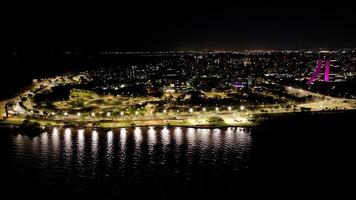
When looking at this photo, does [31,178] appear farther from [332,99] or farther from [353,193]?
[332,99]

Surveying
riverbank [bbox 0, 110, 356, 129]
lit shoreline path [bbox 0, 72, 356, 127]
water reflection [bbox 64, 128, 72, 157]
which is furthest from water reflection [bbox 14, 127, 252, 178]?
lit shoreline path [bbox 0, 72, 356, 127]

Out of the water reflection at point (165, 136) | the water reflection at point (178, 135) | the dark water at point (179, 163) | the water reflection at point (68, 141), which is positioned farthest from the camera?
the water reflection at point (178, 135)

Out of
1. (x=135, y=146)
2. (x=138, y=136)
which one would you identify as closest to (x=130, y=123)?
(x=138, y=136)

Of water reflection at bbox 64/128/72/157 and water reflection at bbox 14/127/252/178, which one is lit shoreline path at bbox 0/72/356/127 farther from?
water reflection at bbox 64/128/72/157

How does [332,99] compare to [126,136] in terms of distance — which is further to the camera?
[332,99]

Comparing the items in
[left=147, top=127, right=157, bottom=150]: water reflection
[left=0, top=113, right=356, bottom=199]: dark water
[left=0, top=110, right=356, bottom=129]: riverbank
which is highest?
[left=0, top=110, right=356, bottom=129]: riverbank

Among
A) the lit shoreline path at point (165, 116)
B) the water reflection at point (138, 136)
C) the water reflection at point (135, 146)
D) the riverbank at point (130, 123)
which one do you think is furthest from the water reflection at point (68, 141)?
the water reflection at point (138, 136)

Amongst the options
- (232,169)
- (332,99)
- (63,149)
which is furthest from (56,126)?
(332,99)

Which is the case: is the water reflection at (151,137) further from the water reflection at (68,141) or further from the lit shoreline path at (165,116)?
the water reflection at (68,141)

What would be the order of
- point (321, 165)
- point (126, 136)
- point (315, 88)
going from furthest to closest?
point (315, 88)
point (126, 136)
point (321, 165)
